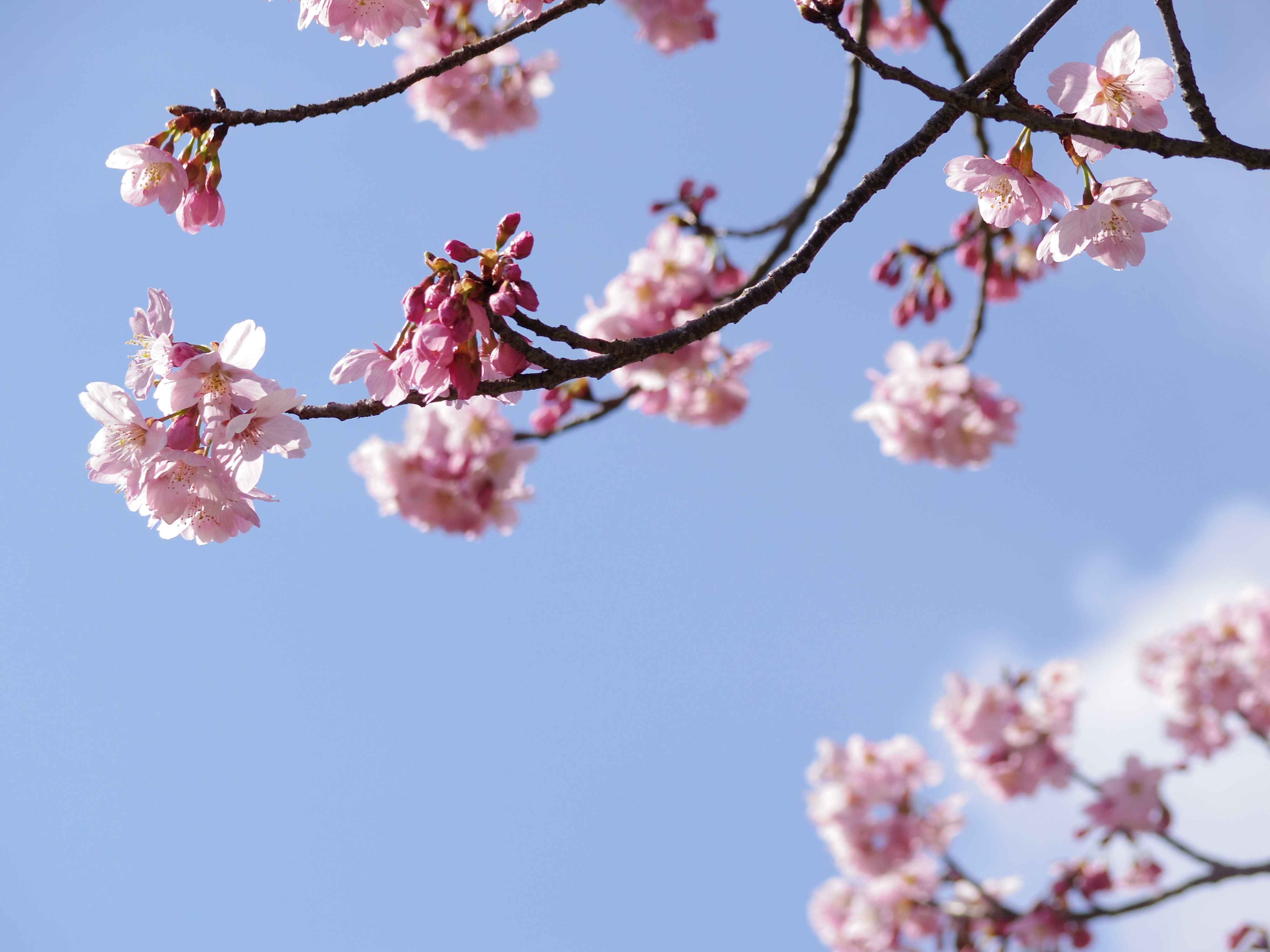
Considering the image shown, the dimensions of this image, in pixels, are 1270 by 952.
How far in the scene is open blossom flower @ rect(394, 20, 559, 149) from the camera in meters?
5.32

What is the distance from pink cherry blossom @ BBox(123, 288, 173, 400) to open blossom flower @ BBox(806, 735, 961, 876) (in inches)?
258

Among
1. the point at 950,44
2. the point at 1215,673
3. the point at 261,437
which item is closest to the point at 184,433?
the point at 261,437

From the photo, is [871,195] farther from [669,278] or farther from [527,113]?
[527,113]

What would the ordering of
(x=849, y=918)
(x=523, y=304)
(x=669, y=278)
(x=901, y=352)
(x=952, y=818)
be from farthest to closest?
1. (x=849, y=918)
2. (x=952, y=818)
3. (x=901, y=352)
4. (x=669, y=278)
5. (x=523, y=304)

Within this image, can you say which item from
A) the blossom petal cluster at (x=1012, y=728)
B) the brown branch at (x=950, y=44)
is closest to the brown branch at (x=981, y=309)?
the brown branch at (x=950, y=44)

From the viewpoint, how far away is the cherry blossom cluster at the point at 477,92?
5.30m

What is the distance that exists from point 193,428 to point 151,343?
0.25 meters

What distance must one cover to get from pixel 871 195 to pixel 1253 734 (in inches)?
260

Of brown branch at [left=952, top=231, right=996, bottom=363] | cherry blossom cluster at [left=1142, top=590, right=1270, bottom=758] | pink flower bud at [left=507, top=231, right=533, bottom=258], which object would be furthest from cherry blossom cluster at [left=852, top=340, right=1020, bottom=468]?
pink flower bud at [left=507, top=231, right=533, bottom=258]

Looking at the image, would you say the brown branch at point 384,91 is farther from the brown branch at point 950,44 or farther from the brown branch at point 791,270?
the brown branch at point 950,44

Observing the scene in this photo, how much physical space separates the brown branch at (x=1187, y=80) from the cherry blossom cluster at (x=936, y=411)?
3675 mm

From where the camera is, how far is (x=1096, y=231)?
5.96 feet

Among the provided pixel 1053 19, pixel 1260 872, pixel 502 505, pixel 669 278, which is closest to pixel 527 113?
pixel 669 278

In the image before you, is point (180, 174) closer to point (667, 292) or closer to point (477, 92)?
point (667, 292)
